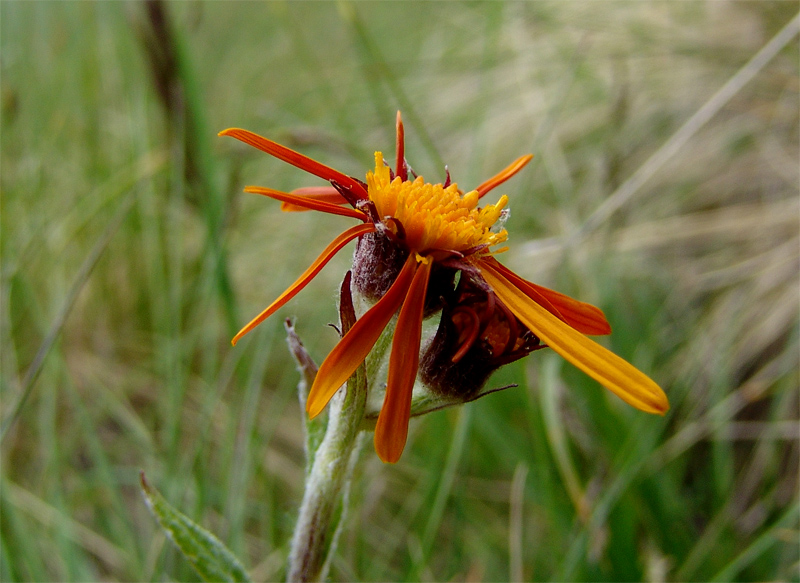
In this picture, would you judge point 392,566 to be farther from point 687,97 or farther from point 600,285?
point 687,97

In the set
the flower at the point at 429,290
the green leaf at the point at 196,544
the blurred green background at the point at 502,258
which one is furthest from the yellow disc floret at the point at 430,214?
the blurred green background at the point at 502,258

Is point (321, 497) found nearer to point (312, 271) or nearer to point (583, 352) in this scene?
point (312, 271)

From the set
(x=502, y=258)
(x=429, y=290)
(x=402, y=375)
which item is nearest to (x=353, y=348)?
(x=402, y=375)

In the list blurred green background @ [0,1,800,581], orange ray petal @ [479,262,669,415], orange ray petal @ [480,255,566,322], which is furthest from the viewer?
blurred green background @ [0,1,800,581]

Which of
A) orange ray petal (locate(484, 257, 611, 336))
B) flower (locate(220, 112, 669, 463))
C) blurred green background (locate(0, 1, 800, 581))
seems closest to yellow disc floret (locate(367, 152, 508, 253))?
flower (locate(220, 112, 669, 463))

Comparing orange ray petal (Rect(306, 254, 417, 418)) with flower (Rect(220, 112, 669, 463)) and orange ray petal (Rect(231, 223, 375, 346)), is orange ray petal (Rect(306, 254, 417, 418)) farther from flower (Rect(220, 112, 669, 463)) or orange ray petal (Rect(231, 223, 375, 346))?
orange ray petal (Rect(231, 223, 375, 346))

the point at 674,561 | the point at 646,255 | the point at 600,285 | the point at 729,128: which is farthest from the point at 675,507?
the point at 729,128

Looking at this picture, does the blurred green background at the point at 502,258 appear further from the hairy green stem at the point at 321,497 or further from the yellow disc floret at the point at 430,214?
the yellow disc floret at the point at 430,214

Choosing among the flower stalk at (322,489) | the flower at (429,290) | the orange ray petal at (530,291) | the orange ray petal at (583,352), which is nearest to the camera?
the orange ray petal at (583,352)

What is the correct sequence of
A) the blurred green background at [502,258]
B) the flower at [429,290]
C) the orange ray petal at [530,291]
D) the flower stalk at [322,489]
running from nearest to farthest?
the flower at [429,290], the orange ray petal at [530,291], the flower stalk at [322,489], the blurred green background at [502,258]
